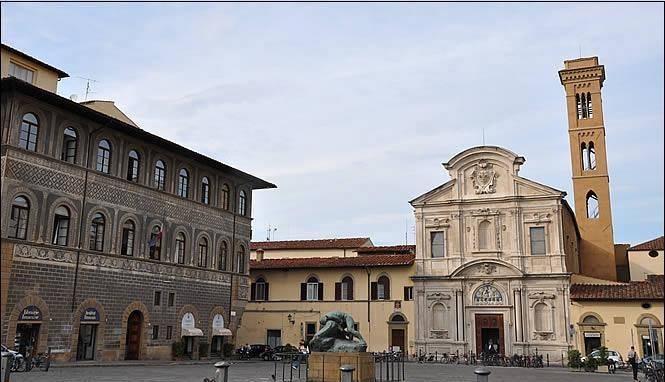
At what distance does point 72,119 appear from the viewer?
92.6 ft

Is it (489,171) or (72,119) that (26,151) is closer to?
(72,119)

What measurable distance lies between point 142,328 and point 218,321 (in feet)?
21.7

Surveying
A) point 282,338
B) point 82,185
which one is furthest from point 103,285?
point 282,338

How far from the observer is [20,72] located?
29.7m

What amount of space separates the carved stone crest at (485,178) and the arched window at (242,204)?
52.4 feet

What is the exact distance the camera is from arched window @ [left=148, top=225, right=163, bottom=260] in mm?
32312

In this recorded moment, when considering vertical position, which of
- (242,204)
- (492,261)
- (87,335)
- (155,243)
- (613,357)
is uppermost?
(242,204)

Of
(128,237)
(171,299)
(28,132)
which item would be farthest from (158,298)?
(28,132)

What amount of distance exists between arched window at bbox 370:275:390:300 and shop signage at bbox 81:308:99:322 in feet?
69.4

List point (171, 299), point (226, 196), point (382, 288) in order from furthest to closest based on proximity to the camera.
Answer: point (382, 288), point (226, 196), point (171, 299)

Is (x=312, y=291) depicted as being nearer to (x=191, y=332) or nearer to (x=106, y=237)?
(x=191, y=332)

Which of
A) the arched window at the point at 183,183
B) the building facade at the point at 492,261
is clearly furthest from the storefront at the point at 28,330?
the building facade at the point at 492,261

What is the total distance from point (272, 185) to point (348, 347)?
24.2m

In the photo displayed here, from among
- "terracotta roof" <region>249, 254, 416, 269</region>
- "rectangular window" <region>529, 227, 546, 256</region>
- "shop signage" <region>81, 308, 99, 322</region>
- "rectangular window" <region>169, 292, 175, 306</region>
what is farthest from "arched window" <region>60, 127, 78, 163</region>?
"rectangular window" <region>529, 227, 546, 256</region>
